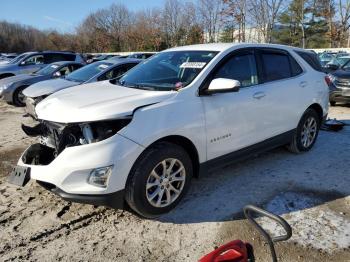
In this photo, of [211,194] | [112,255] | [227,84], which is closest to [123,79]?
[227,84]

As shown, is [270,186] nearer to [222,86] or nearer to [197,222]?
[197,222]

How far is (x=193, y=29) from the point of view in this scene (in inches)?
1612

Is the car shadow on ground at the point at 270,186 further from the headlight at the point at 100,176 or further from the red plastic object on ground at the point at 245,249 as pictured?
the red plastic object on ground at the point at 245,249

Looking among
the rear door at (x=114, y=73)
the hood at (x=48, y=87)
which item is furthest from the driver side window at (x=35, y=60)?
the rear door at (x=114, y=73)

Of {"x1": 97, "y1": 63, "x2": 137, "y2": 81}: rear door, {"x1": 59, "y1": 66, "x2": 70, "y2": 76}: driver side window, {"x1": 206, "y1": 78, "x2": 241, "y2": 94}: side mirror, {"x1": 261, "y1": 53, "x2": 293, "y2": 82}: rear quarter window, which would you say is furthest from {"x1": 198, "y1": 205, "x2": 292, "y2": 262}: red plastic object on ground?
{"x1": 59, "y1": 66, "x2": 70, "y2": 76}: driver side window

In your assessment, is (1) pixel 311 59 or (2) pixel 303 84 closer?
(2) pixel 303 84

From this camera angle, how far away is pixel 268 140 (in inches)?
196

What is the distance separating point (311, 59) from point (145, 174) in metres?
3.83

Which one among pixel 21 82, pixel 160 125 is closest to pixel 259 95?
pixel 160 125

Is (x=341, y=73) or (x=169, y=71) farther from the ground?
(x=169, y=71)

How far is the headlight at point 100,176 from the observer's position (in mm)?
3266

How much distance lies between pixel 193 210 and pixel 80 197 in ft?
4.13

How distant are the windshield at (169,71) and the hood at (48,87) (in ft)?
13.0

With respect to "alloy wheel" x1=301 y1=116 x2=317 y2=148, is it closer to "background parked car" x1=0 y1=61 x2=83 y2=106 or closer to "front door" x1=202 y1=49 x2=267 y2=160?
"front door" x1=202 y1=49 x2=267 y2=160
